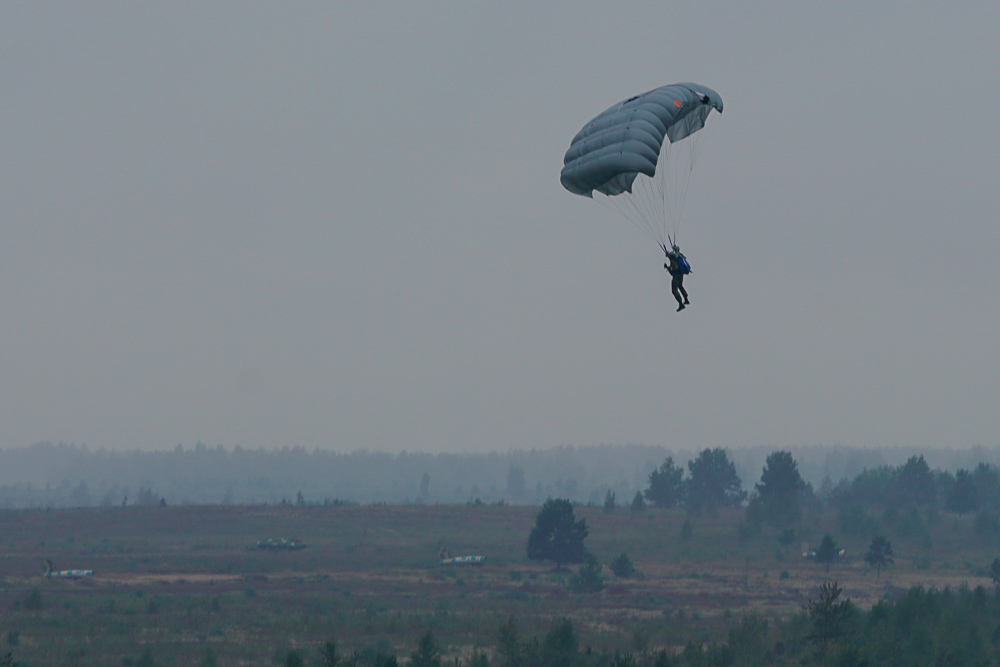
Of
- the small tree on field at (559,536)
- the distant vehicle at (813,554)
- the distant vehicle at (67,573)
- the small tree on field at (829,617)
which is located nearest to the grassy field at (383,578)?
the distant vehicle at (67,573)

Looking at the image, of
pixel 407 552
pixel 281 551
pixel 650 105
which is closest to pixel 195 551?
pixel 281 551

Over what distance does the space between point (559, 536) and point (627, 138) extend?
65.1m

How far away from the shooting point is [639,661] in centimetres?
4938

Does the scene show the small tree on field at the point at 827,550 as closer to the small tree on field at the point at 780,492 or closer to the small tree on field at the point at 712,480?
the small tree on field at the point at 780,492

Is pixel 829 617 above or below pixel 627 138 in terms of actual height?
below

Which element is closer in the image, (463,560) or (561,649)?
(561,649)

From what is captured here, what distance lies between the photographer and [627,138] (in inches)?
1291

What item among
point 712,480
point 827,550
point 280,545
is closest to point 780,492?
point 712,480

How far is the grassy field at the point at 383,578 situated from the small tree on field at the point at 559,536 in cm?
188

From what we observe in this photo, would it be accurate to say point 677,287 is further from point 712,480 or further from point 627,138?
point 712,480

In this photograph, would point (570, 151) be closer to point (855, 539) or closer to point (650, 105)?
point (650, 105)

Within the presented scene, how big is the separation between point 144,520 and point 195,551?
82.7 ft

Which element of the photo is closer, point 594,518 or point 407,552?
point 407,552

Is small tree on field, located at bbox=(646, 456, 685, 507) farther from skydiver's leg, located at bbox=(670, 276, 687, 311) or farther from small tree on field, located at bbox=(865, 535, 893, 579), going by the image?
skydiver's leg, located at bbox=(670, 276, 687, 311)
